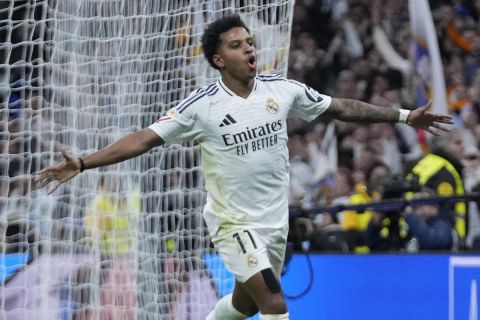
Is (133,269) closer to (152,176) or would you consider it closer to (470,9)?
(152,176)

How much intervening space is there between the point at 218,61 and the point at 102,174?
8.91ft

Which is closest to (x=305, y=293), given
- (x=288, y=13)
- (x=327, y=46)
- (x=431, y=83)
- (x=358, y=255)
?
(x=358, y=255)

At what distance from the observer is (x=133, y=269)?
882 cm

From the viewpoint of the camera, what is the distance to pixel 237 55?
6.19m

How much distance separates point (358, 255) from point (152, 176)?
1.80 metres

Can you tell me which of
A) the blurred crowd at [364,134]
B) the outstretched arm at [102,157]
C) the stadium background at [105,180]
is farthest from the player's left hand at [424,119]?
the stadium background at [105,180]

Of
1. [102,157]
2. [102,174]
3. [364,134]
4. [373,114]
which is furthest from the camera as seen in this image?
[364,134]

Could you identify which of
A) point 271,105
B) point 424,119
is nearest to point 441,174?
point 424,119

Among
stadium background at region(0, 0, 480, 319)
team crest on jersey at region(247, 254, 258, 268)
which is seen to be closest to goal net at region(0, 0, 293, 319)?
stadium background at region(0, 0, 480, 319)

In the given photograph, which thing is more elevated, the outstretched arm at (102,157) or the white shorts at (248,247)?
the outstretched arm at (102,157)

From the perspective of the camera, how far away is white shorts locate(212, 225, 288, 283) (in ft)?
19.9

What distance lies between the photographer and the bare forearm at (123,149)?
5.83 m

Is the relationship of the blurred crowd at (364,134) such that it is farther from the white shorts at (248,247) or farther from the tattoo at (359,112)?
the white shorts at (248,247)

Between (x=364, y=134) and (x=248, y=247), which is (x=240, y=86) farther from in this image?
(x=364, y=134)
